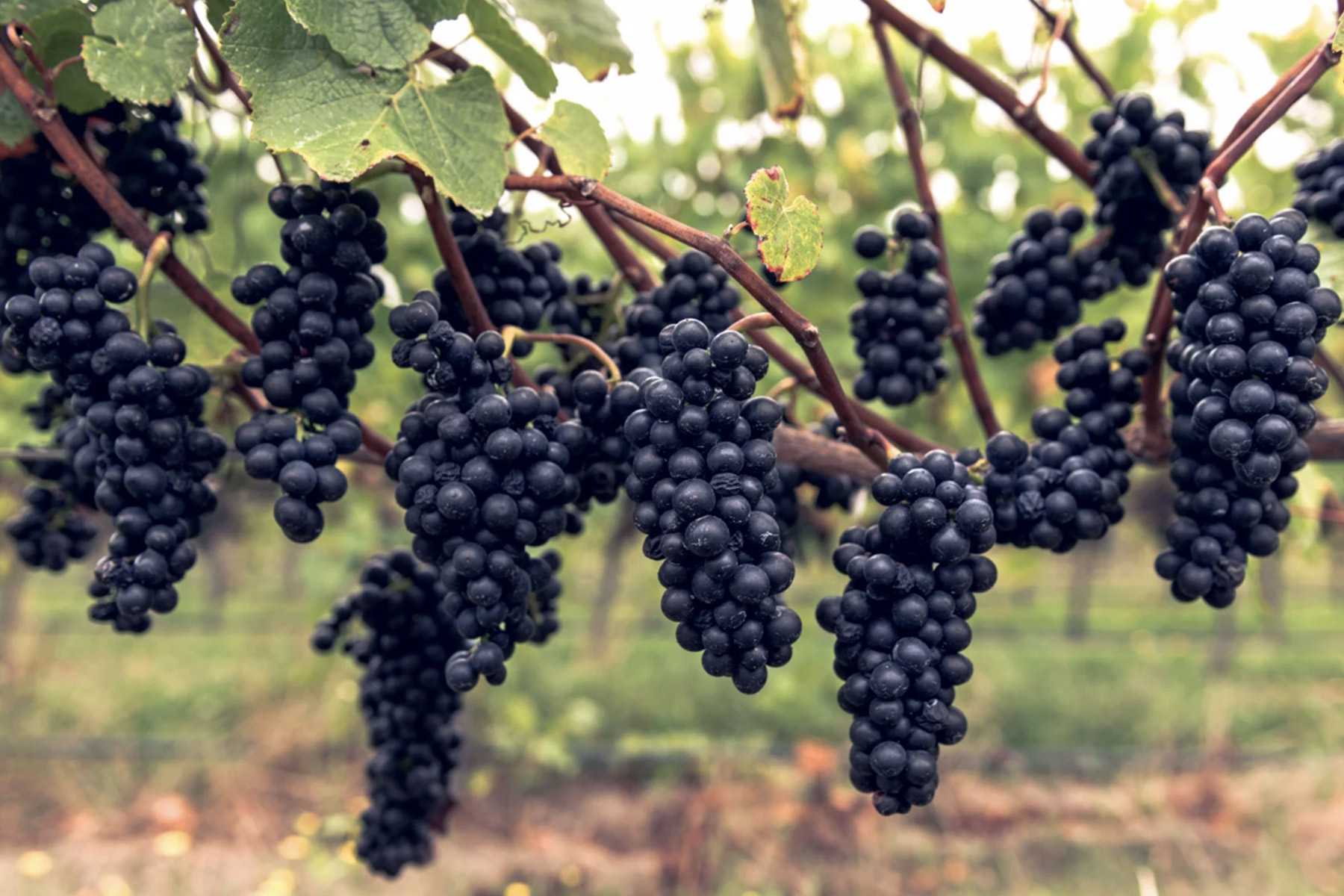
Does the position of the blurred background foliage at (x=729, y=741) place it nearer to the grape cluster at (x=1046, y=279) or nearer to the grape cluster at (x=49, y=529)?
the grape cluster at (x=1046, y=279)

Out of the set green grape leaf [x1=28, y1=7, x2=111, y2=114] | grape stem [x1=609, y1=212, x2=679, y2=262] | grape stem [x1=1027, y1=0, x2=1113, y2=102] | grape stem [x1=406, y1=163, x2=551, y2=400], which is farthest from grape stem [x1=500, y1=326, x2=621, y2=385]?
grape stem [x1=1027, y1=0, x2=1113, y2=102]

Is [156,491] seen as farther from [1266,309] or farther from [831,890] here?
[831,890]

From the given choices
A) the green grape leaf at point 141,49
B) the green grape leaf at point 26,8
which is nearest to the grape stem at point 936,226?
the green grape leaf at point 141,49

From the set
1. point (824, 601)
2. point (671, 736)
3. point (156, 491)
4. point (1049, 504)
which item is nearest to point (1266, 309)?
point (1049, 504)

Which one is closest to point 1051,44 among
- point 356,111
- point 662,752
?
point 356,111

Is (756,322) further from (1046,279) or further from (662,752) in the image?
(662,752)
